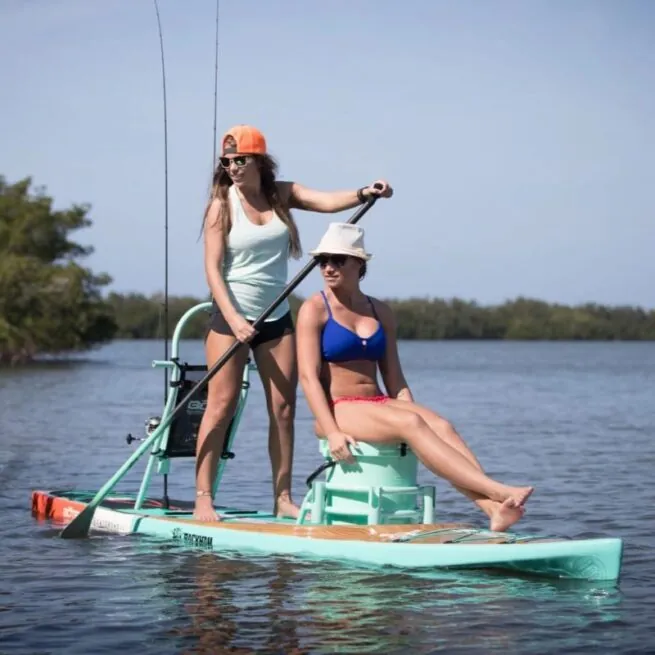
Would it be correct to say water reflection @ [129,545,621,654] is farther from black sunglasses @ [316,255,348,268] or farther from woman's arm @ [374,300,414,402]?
black sunglasses @ [316,255,348,268]

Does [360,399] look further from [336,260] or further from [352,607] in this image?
[352,607]

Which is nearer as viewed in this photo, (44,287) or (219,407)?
(219,407)

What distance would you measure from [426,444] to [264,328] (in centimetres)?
139

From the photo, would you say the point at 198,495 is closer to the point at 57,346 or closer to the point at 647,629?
the point at 647,629

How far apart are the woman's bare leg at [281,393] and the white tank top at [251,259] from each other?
7.6 inches

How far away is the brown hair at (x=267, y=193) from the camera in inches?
331

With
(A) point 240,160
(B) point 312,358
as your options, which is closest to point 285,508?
(B) point 312,358

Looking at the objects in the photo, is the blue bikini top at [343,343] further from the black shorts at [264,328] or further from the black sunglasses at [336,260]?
the black shorts at [264,328]

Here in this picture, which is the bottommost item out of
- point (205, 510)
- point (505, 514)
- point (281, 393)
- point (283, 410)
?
point (205, 510)

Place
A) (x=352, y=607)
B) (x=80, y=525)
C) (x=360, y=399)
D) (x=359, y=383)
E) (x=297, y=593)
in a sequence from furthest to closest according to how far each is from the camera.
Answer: (x=80, y=525) → (x=359, y=383) → (x=360, y=399) → (x=297, y=593) → (x=352, y=607)

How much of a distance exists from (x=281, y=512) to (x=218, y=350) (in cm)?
110

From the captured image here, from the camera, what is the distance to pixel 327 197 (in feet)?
27.7

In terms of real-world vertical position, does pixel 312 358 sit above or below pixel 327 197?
below

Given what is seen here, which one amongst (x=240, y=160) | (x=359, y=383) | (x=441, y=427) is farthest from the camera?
(x=240, y=160)
